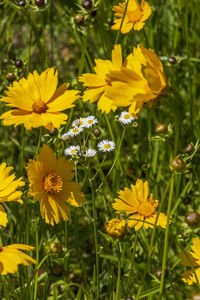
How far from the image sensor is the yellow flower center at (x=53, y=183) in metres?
1.05

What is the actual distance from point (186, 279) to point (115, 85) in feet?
1.47

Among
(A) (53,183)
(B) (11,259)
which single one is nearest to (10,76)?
(A) (53,183)

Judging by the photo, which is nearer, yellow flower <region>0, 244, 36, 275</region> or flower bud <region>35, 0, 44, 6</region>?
yellow flower <region>0, 244, 36, 275</region>

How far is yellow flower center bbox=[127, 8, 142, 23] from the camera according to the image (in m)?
1.58

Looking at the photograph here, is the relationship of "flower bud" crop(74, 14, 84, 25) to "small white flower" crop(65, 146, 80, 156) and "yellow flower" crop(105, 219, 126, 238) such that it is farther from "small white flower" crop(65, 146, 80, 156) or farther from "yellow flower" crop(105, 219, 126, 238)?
"yellow flower" crop(105, 219, 126, 238)

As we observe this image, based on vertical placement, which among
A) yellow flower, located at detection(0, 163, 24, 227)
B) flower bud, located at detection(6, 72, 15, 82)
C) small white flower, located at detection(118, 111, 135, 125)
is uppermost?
flower bud, located at detection(6, 72, 15, 82)

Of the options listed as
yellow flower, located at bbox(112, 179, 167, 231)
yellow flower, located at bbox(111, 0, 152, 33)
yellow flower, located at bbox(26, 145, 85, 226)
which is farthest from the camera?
yellow flower, located at bbox(111, 0, 152, 33)

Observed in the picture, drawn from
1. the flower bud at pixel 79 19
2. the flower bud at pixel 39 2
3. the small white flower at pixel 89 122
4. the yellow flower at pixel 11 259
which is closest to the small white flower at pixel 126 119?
the small white flower at pixel 89 122

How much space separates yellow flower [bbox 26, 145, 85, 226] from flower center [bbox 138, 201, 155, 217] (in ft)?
0.59

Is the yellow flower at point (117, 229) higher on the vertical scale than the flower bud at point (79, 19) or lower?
lower

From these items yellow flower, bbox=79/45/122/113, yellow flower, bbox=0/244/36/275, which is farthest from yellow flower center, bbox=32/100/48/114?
yellow flower, bbox=0/244/36/275

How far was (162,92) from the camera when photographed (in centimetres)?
80

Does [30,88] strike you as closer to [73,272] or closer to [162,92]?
[162,92]

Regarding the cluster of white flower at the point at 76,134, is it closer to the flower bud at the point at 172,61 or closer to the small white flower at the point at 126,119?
the small white flower at the point at 126,119
